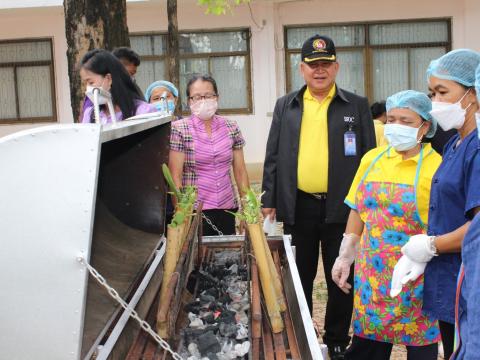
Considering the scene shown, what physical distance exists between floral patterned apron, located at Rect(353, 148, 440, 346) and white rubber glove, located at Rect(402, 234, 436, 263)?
1.08ft

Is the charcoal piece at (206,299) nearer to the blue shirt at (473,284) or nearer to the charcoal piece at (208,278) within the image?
the charcoal piece at (208,278)

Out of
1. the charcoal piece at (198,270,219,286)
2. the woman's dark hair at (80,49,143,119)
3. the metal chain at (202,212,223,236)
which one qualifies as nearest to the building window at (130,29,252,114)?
the metal chain at (202,212,223,236)

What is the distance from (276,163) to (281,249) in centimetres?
75

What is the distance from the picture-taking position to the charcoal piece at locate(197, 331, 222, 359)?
2326 millimetres

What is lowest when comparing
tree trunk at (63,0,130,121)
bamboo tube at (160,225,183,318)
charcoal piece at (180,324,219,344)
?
charcoal piece at (180,324,219,344)

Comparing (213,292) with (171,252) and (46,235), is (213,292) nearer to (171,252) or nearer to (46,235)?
(171,252)

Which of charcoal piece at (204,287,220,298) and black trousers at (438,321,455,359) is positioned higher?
charcoal piece at (204,287,220,298)

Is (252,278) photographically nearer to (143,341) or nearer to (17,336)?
(143,341)

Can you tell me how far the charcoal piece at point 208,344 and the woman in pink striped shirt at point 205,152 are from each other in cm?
169

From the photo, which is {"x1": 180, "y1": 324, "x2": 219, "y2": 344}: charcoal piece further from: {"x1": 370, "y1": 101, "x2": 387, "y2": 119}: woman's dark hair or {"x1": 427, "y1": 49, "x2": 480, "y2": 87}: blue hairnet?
{"x1": 370, "y1": 101, "x2": 387, "y2": 119}: woman's dark hair

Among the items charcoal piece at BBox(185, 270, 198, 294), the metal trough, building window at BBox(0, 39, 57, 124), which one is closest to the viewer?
the metal trough

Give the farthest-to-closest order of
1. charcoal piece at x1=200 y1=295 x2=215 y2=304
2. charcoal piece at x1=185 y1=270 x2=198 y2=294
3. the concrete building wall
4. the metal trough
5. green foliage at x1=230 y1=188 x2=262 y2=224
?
1. the concrete building wall
2. charcoal piece at x1=185 y1=270 x2=198 y2=294
3. charcoal piece at x1=200 y1=295 x2=215 y2=304
4. green foliage at x1=230 y1=188 x2=262 y2=224
5. the metal trough

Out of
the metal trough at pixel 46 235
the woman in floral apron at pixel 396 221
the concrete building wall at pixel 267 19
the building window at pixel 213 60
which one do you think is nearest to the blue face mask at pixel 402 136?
the woman in floral apron at pixel 396 221

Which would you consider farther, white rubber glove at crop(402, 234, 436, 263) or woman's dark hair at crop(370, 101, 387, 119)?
woman's dark hair at crop(370, 101, 387, 119)
